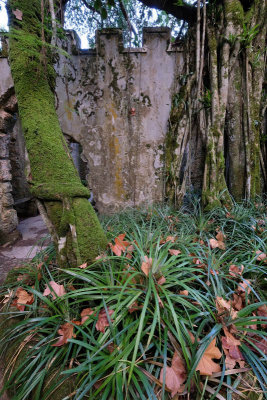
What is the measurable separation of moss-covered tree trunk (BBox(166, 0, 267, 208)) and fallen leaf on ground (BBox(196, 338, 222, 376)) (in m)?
1.73

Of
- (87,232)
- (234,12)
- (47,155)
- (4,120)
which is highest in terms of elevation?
(234,12)

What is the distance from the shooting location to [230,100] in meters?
2.55

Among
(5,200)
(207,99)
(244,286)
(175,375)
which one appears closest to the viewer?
(175,375)

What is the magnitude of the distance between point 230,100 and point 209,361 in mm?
2918

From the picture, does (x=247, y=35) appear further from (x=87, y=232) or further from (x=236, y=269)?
(x=87, y=232)

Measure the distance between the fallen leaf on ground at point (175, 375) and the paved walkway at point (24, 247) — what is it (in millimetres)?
1548

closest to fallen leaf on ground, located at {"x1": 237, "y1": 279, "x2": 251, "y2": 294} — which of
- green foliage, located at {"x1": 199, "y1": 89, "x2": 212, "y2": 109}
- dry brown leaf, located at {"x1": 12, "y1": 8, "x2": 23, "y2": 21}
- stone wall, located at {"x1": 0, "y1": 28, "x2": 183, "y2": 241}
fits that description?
stone wall, located at {"x1": 0, "y1": 28, "x2": 183, "y2": 241}

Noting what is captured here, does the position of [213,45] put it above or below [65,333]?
above

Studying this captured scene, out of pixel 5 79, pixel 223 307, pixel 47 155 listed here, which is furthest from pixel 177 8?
pixel 223 307

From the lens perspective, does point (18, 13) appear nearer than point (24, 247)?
Yes

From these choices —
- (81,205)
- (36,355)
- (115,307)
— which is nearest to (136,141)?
(81,205)

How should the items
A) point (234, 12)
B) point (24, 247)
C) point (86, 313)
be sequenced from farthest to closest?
point (24, 247) < point (234, 12) < point (86, 313)

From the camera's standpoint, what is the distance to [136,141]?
303 centimetres

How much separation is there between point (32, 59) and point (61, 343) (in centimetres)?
199
